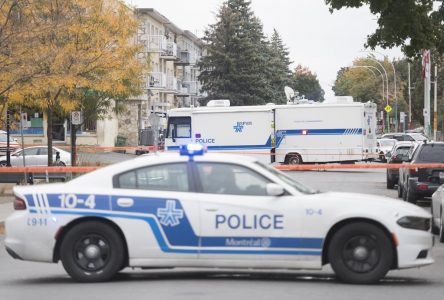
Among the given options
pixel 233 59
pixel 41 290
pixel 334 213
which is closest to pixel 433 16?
pixel 334 213

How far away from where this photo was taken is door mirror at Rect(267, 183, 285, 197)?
9.48 m

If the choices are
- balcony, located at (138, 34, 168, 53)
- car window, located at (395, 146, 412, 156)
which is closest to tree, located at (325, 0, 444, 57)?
car window, located at (395, 146, 412, 156)

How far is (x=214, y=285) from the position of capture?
971 centimetres

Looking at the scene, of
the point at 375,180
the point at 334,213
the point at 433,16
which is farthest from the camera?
Answer: the point at 375,180

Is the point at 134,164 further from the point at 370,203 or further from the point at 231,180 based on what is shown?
the point at 370,203

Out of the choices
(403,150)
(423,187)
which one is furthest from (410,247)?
(403,150)

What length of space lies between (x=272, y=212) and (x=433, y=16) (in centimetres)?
1560

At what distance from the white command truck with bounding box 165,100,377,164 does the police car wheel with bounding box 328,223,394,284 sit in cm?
3131

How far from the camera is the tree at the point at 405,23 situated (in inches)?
872

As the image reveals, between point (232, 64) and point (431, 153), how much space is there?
56.7 meters

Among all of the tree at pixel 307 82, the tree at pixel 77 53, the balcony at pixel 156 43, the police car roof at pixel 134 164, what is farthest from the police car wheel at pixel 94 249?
the tree at pixel 307 82

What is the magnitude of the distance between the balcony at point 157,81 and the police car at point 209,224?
6434 cm

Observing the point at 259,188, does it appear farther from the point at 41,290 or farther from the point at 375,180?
the point at 375,180

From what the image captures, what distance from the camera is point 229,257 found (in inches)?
376
